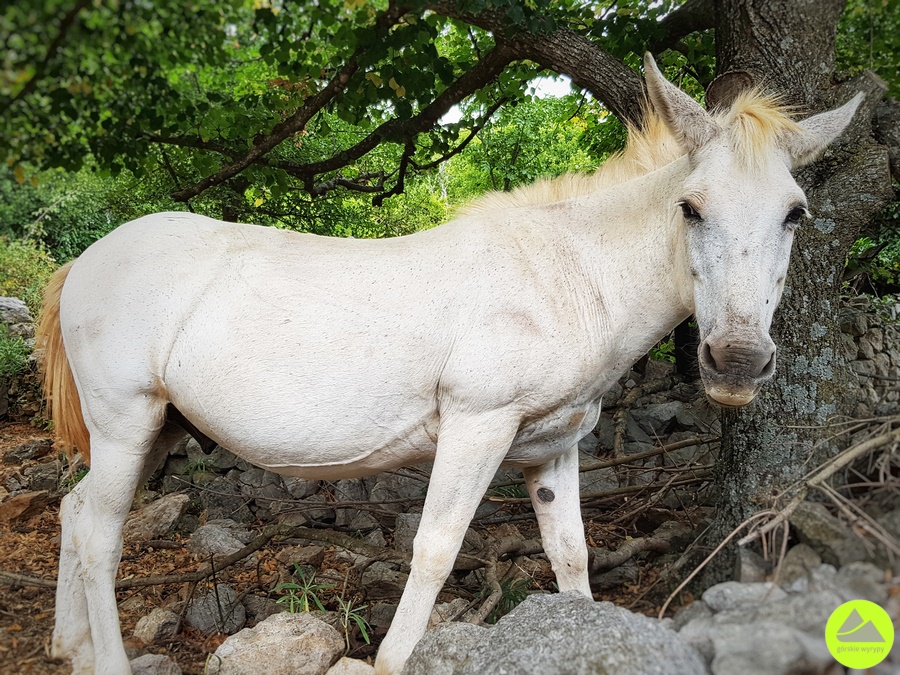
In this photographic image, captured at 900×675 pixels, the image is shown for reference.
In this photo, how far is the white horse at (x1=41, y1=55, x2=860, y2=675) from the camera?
253 centimetres

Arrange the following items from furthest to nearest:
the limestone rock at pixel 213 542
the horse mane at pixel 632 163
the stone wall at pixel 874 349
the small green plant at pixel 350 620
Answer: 1. the limestone rock at pixel 213 542
2. the small green plant at pixel 350 620
3. the horse mane at pixel 632 163
4. the stone wall at pixel 874 349

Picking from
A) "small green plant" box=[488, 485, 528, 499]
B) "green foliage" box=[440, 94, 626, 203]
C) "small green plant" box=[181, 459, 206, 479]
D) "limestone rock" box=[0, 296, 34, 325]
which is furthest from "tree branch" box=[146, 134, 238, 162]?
"limestone rock" box=[0, 296, 34, 325]

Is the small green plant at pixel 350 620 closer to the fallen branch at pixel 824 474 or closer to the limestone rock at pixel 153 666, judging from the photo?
the limestone rock at pixel 153 666

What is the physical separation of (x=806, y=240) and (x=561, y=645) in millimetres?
2440

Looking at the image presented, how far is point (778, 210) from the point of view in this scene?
85.3 inches

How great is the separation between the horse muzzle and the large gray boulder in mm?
818

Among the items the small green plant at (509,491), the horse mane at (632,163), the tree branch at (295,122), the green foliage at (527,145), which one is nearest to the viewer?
the tree branch at (295,122)

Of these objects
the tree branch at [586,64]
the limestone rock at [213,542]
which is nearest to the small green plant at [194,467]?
the limestone rock at [213,542]

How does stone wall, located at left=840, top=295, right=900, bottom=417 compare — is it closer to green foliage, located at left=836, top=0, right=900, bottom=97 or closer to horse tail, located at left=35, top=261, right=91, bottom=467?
green foliage, located at left=836, top=0, right=900, bottom=97

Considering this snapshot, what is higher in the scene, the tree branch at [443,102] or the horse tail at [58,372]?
the tree branch at [443,102]

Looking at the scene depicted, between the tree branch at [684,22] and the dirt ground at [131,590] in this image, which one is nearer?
the dirt ground at [131,590]

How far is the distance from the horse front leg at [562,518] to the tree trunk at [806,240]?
0.66 m

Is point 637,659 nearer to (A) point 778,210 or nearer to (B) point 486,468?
(B) point 486,468

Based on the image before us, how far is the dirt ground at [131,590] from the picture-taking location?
2822mm
